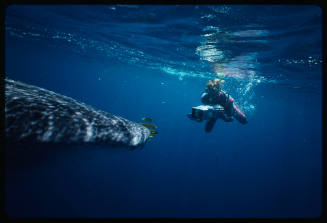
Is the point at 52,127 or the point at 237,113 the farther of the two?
the point at 237,113

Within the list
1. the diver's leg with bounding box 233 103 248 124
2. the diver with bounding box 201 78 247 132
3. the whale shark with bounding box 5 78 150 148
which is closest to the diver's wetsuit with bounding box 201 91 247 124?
A: the diver with bounding box 201 78 247 132

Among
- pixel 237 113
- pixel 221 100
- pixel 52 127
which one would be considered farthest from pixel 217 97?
pixel 52 127

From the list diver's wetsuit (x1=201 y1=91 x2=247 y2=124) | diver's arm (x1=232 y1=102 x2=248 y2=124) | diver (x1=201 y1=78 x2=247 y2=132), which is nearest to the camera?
diver (x1=201 y1=78 x2=247 y2=132)

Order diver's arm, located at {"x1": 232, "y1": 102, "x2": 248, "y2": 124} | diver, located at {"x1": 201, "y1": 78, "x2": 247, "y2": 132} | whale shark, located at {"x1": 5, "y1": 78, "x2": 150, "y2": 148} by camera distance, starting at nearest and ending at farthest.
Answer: whale shark, located at {"x1": 5, "y1": 78, "x2": 150, "y2": 148}
diver, located at {"x1": 201, "y1": 78, "x2": 247, "y2": 132}
diver's arm, located at {"x1": 232, "y1": 102, "x2": 248, "y2": 124}

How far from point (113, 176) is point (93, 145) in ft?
94.1

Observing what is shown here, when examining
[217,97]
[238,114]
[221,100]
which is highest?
[217,97]

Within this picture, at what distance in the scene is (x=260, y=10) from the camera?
7477 millimetres

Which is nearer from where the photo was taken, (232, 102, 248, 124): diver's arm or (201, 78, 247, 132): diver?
(201, 78, 247, 132): diver

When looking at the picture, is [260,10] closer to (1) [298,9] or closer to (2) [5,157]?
(1) [298,9]

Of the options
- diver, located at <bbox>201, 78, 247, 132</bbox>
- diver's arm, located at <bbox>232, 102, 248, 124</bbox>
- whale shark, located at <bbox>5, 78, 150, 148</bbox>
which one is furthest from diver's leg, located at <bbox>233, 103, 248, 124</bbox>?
whale shark, located at <bbox>5, 78, 150, 148</bbox>

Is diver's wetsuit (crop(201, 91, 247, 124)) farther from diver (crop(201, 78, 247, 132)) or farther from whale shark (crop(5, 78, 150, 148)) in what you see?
whale shark (crop(5, 78, 150, 148))

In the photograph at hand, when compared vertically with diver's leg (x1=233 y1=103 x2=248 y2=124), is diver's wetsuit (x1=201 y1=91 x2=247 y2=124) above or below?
above

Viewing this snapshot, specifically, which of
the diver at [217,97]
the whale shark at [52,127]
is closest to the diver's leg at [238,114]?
the diver at [217,97]

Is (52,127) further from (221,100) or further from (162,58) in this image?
(162,58)
